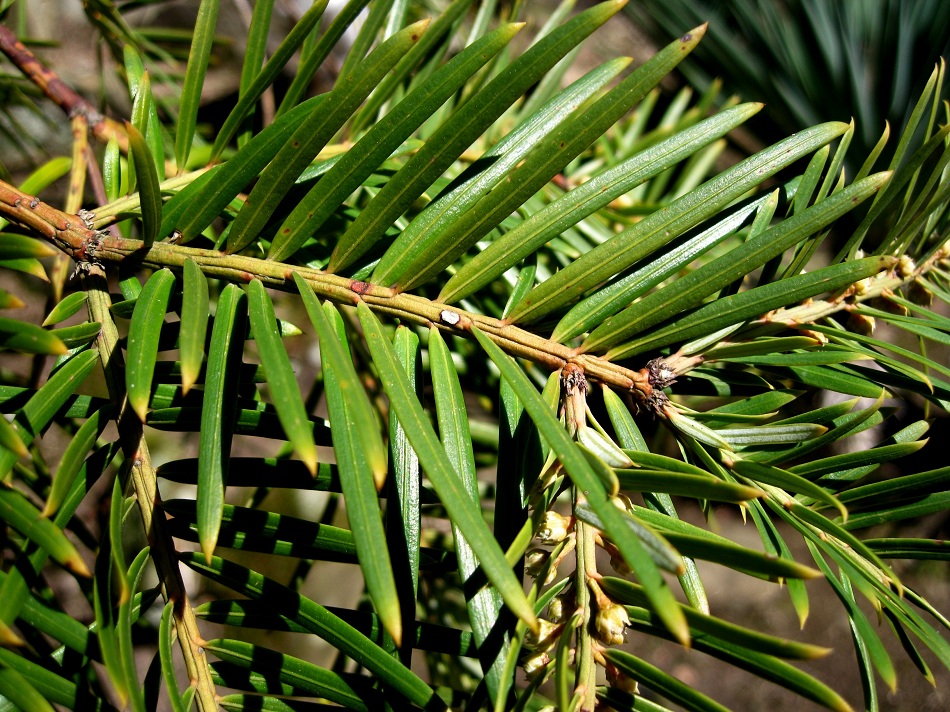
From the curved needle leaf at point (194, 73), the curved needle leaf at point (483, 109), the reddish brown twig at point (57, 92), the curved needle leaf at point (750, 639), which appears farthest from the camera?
the reddish brown twig at point (57, 92)

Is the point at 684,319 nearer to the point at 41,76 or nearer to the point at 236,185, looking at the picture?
the point at 236,185

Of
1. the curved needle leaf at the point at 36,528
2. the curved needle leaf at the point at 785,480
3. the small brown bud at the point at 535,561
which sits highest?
the curved needle leaf at the point at 785,480

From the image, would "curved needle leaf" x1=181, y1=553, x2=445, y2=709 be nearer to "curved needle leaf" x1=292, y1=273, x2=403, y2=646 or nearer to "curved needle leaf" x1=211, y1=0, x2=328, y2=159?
"curved needle leaf" x1=292, y1=273, x2=403, y2=646

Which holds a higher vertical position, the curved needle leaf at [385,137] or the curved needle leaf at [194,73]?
the curved needle leaf at [194,73]

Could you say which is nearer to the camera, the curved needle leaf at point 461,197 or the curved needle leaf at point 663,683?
the curved needle leaf at point 663,683

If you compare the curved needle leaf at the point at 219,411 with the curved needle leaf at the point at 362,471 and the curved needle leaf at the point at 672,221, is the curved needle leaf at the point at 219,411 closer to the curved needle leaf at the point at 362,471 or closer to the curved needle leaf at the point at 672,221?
the curved needle leaf at the point at 362,471

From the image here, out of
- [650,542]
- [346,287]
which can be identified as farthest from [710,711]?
[346,287]

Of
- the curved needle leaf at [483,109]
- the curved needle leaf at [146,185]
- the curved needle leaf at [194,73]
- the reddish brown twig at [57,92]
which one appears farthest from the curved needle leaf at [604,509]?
the reddish brown twig at [57,92]

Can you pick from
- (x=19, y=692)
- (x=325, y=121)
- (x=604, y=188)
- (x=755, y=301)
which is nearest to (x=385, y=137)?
(x=325, y=121)

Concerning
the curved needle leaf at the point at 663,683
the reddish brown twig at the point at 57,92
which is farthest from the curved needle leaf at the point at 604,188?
the reddish brown twig at the point at 57,92

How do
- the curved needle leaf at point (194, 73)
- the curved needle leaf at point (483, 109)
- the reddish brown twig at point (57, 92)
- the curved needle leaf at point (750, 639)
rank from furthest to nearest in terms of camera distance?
the reddish brown twig at point (57, 92) < the curved needle leaf at point (194, 73) < the curved needle leaf at point (483, 109) < the curved needle leaf at point (750, 639)
